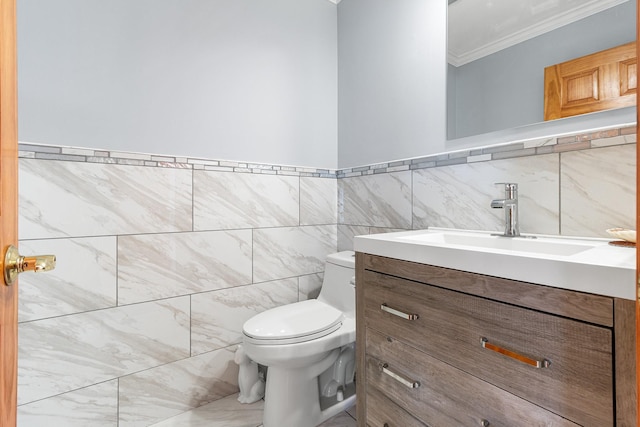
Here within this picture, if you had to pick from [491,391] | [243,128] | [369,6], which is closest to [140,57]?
[243,128]

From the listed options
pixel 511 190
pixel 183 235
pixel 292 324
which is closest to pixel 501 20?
pixel 511 190

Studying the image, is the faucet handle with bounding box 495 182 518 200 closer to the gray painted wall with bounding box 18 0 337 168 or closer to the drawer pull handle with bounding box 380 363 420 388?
the drawer pull handle with bounding box 380 363 420 388

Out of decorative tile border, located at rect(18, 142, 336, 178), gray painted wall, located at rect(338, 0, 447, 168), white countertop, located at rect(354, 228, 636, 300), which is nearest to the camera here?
white countertop, located at rect(354, 228, 636, 300)

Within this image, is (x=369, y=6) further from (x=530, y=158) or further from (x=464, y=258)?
(x=464, y=258)

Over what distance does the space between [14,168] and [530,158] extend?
5.08 feet

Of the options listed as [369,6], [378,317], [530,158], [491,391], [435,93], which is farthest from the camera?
[369,6]

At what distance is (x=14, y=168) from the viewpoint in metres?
0.56

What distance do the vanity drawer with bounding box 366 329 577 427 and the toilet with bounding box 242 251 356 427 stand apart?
12.2 inches

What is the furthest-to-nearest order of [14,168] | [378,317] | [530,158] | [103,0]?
1. [103,0]
2. [530,158]
3. [378,317]
4. [14,168]

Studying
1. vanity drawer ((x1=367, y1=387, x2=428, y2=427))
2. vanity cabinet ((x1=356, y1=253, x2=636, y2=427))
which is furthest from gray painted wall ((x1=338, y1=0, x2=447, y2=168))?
vanity drawer ((x1=367, y1=387, x2=428, y2=427))

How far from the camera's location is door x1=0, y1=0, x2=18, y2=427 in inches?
19.0

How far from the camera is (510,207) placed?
3.76 ft

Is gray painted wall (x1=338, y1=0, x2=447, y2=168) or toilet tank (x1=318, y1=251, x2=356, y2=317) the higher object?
gray painted wall (x1=338, y1=0, x2=447, y2=168)

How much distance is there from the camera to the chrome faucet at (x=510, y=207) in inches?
44.7
